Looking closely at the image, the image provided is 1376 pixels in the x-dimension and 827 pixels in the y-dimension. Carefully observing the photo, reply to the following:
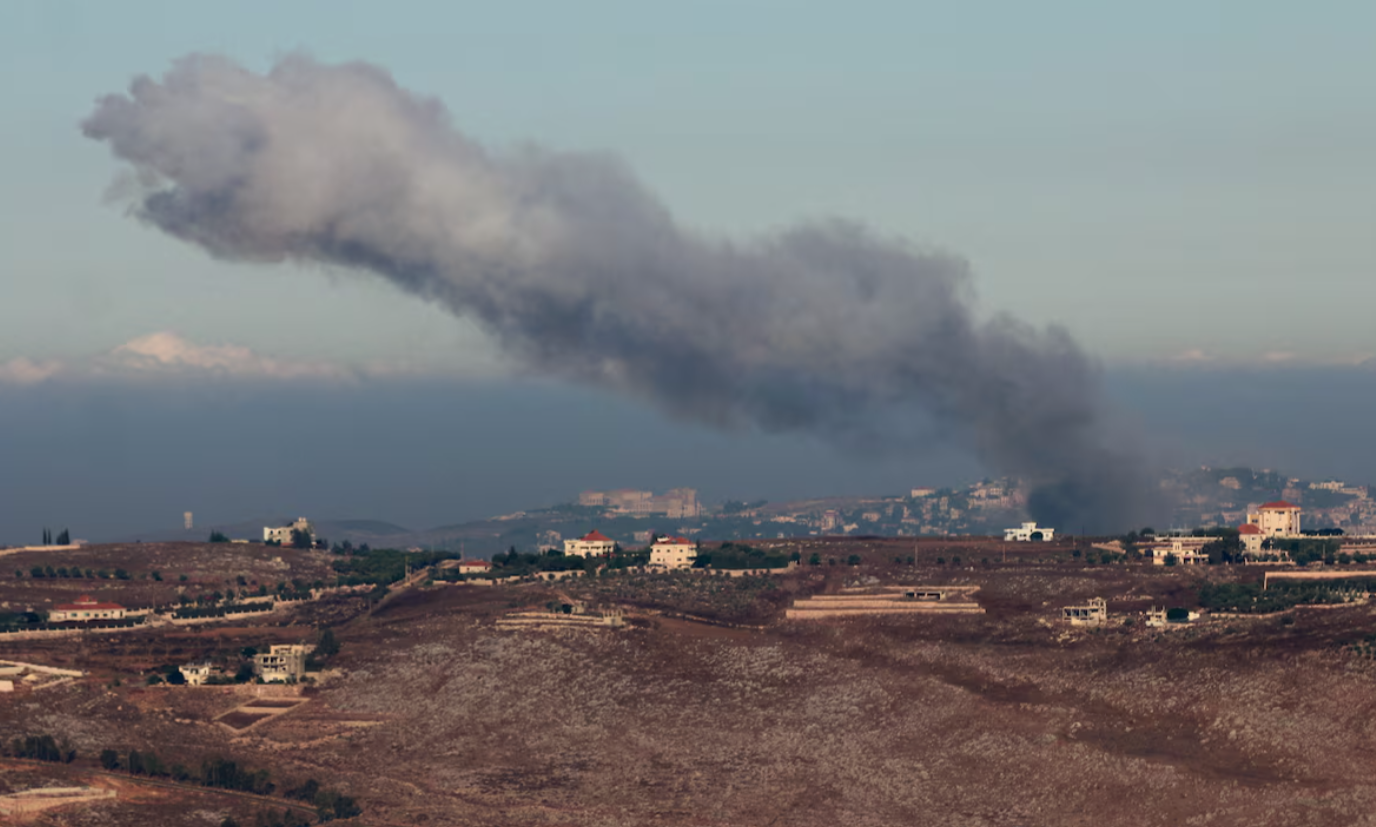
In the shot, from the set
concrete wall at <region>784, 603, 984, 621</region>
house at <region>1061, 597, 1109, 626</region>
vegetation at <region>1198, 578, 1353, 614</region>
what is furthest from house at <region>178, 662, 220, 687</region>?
vegetation at <region>1198, 578, 1353, 614</region>

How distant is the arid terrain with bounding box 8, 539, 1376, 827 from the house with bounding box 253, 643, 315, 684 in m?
2.74

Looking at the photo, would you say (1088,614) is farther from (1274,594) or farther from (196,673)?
(196,673)

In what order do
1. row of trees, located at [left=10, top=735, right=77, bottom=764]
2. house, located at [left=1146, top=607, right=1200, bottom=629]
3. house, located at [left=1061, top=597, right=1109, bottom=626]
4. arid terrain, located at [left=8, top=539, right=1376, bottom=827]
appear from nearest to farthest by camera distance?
arid terrain, located at [left=8, top=539, right=1376, bottom=827], row of trees, located at [left=10, top=735, right=77, bottom=764], house, located at [left=1146, top=607, right=1200, bottom=629], house, located at [left=1061, top=597, right=1109, bottom=626]

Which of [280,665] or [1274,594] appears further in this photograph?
[1274,594]

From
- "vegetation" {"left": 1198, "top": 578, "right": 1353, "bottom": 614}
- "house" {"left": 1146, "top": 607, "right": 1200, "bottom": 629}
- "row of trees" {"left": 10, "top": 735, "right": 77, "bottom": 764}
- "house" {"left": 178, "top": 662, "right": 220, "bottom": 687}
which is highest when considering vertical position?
"vegetation" {"left": 1198, "top": 578, "right": 1353, "bottom": 614}

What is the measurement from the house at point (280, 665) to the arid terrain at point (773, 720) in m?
2.74

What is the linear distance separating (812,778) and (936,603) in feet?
189

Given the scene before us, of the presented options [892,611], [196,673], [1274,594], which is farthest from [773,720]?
[196,673]

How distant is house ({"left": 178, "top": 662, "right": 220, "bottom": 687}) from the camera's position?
560ft

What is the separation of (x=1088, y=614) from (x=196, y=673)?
85.3 meters

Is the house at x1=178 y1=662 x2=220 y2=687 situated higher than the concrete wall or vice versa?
the concrete wall

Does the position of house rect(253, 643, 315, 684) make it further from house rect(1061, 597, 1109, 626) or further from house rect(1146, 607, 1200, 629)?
house rect(1146, 607, 1200, 629)

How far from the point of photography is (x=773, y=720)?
150 meters

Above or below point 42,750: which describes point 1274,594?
above
